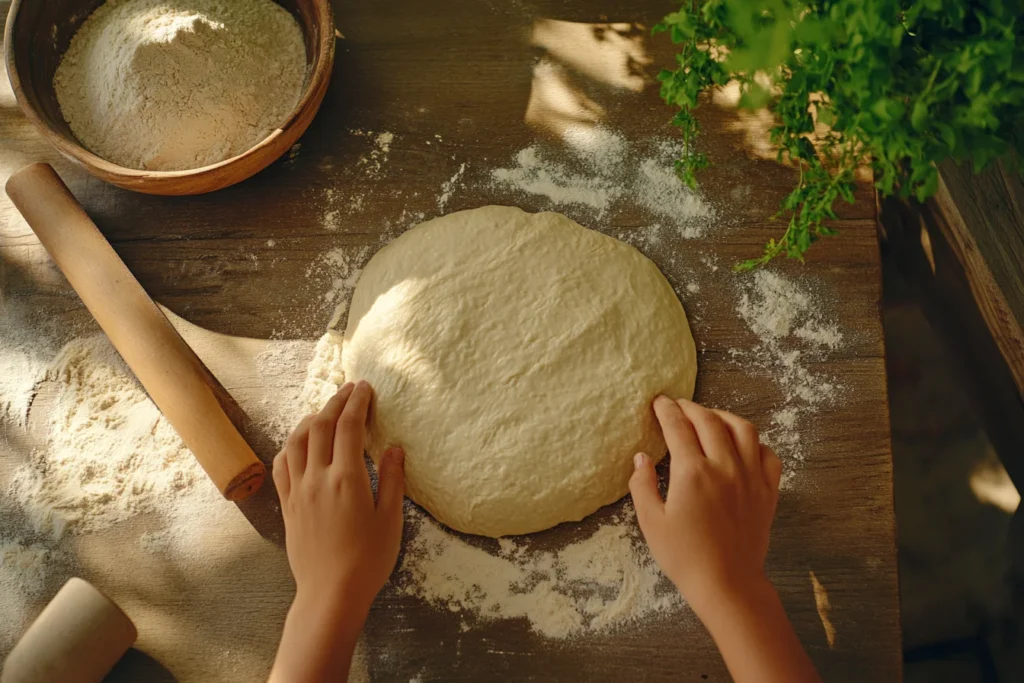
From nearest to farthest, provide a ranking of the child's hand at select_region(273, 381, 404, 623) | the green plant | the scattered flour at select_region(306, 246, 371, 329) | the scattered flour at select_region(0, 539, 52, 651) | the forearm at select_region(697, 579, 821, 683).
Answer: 1. the green plant
2. the forearm at select_region(697, 579, 821, 683)
3. the child's hand at select_region(273, 381, 404, 623)
4. the scattered flour at select_region(0, 539, 52, 651)
5. the scattered flour at select_region(306, 246, 371, 329)

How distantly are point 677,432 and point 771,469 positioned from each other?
0.60 ft

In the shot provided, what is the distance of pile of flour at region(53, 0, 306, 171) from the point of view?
4.39 feet

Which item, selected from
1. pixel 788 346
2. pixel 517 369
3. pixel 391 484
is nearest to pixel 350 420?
pixel 391 484

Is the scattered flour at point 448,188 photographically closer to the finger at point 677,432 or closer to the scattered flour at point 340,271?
the scattered flour at point 340,271

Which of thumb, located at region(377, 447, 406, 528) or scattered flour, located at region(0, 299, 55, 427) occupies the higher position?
scattered flour, located at region(0, 299, 55, 427)

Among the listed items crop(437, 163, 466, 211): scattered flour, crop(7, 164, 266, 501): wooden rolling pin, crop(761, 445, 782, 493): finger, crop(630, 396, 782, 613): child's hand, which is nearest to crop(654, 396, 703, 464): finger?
crop(630, 396, 782, 613): child's hand

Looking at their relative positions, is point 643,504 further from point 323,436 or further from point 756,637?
point 323,436

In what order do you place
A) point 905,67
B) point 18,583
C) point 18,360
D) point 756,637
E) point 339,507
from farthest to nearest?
point 18,360 < point 18,583 < point 339,507 < point 756,637 < point 905,67

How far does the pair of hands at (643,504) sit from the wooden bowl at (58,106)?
19.9 inches

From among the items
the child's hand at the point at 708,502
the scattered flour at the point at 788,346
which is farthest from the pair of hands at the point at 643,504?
the scattered flour at the point at 788,346

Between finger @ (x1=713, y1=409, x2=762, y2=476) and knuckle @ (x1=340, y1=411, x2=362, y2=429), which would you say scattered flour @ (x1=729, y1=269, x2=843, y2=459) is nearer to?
finger @ (x1=713, y1=409, x2=762, y2=476)

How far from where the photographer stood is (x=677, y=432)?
1205mm

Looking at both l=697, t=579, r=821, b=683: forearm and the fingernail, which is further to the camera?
the fingernail

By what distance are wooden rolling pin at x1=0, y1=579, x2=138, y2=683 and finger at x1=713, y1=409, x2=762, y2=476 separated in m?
1.11
